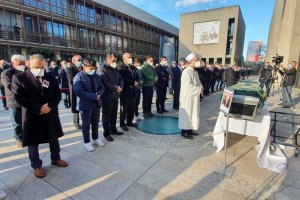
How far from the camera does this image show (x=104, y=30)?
24.5 metres

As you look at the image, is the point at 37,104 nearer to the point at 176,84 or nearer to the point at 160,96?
the point at 160,96

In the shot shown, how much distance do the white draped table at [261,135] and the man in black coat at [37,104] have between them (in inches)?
119

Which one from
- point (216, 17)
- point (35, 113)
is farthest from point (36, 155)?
point (216, 17)

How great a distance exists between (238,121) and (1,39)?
1800 cm

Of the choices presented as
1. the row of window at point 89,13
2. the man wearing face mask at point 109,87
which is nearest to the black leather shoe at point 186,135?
the man wearing face mask at point 109,87

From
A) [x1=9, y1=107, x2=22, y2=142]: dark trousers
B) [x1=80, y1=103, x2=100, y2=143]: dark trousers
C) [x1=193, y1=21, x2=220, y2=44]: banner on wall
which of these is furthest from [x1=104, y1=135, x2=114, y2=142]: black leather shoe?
[x1=193, y1=21, x2=220, y2=44]: banner on wall

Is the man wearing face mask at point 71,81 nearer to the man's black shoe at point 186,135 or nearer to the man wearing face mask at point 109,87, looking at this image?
the man wearing face mask at point 109,87

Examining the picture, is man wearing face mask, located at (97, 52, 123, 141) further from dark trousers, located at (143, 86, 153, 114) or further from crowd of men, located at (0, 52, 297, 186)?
dark trousers, located at (143, 86, 153, 114)

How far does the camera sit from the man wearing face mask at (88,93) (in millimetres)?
3605

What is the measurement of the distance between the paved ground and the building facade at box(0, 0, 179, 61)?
50.9 feet

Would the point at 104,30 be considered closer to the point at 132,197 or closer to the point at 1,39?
the point at 1,39

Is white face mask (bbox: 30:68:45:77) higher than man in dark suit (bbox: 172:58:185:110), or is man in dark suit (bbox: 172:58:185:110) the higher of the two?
white face mask (bbox: 30:68:45:77)

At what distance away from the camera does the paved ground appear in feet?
8.61

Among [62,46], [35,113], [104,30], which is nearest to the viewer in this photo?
[35,113]
